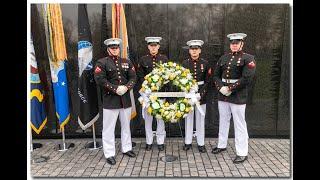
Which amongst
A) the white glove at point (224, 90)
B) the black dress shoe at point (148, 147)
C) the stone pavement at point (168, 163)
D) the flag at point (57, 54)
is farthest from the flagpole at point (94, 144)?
the white glove at point (224, 90)

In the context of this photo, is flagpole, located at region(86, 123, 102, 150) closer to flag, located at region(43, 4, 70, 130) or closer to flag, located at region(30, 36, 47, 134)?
flag, located at region(43, 4, 70, 130)

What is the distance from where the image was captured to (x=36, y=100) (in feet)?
22.9

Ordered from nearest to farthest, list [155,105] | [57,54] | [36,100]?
[155,105]
[57,54]
[36,100]

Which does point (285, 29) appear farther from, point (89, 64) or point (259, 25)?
point (89, 64)

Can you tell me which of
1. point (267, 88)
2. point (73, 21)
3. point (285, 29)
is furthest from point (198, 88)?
point (73, 21)

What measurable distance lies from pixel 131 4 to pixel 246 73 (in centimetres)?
291

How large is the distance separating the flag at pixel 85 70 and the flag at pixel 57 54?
323 mm

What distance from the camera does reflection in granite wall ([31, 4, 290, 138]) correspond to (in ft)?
25.0

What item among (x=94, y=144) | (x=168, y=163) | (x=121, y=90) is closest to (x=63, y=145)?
(x=94, y=144)

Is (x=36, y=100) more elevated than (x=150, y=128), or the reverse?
(x=36, y=100)

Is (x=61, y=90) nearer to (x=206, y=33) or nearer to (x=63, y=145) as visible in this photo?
(x=63, y=145)

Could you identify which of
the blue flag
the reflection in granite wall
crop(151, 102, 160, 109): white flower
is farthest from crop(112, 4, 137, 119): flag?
crop(151, 102, 160, 109): white flower

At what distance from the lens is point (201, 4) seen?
761 cm

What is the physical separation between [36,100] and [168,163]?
2.78 m
